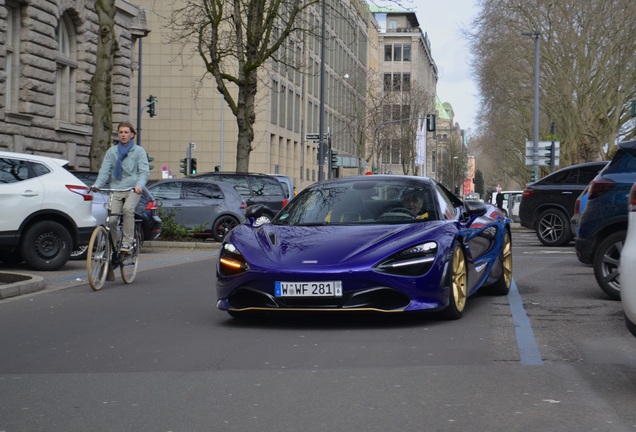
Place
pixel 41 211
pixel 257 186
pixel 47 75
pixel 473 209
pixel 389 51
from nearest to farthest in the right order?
pixel 473 209 → pixel 41 211 → pixel 257 186 → pixel 47 75 → pixel 389 51

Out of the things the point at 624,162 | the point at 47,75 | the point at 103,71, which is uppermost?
the point at 47,75

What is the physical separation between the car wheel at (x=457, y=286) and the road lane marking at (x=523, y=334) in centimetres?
48

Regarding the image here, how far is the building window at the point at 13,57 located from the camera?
33375 millimetres

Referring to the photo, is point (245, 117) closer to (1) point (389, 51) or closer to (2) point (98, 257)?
(2) point (98, 257)

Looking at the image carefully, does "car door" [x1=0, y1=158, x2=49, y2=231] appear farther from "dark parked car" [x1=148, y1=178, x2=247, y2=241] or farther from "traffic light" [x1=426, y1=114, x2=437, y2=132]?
"traffic light" [x1=426, y1=114, x2=437, y2=132]

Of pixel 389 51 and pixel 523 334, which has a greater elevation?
pixel 389 51

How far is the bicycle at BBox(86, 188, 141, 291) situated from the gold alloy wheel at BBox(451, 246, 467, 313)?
4.51 meters

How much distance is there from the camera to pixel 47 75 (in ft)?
115

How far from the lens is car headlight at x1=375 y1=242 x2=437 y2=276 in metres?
8.80

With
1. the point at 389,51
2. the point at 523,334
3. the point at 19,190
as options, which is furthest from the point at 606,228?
the point at 389,51

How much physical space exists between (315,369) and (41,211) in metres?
9.03

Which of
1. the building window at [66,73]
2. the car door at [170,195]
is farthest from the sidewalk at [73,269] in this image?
the building window at [66,73]

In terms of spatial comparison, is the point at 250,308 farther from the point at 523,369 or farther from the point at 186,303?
the point at 523,369

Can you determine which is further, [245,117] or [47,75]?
[47,75]
